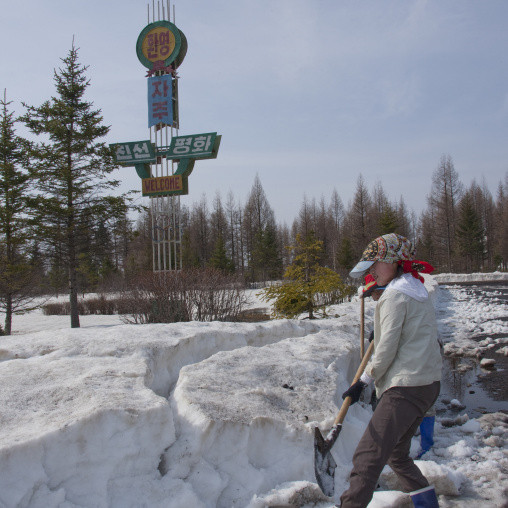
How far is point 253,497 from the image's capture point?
9.13 feet

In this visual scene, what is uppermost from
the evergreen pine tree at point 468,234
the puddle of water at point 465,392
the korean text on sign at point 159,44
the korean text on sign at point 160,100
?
the korean text on sign at point 159,44

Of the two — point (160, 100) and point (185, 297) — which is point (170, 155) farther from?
point (185, 297)

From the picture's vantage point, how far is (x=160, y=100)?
14414mm

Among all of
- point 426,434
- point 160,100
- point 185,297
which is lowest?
point 426,434

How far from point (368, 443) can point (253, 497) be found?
94 cm

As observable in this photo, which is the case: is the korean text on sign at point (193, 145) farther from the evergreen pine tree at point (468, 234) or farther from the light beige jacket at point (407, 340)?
the evergreen pine tree at point (468, 234)

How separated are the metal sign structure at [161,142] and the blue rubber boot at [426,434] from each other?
36.5 feet

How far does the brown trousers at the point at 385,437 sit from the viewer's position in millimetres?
2277

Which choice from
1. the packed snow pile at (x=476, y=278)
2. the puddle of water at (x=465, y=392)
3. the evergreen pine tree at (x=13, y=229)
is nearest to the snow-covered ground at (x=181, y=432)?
the puddle of water at (x=465, y=392)

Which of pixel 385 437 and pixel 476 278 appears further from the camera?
pixel 476 278

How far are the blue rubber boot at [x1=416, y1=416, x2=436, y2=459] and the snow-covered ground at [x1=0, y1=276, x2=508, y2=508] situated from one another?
86 mm

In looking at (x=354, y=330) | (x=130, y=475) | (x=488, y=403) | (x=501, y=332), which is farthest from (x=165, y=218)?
(x=130, y=475)

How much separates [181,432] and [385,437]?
5.02ft

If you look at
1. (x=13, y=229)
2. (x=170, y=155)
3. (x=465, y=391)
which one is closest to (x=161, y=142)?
(x=170, y=155)
